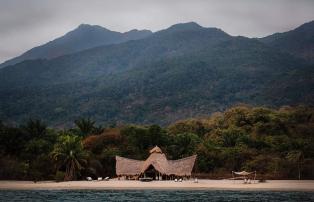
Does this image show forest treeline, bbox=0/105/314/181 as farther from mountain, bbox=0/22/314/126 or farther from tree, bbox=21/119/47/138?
mountain, bbox=0/22/314/126

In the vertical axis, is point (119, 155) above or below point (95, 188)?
above

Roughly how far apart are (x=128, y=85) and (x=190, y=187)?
4514 inches

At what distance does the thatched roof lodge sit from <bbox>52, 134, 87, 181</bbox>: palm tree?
178 inches

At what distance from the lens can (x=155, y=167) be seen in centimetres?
5812

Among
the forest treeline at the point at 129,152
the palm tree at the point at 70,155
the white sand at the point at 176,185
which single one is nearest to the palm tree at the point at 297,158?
the forest treeline at the point at 129,152

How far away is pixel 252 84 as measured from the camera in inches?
6378

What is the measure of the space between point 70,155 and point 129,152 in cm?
1067

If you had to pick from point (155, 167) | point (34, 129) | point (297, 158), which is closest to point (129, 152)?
point (155, 167)

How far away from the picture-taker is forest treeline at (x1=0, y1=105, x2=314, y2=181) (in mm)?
58594

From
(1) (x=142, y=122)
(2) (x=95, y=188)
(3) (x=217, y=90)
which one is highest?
(3) (x=217, y=90)

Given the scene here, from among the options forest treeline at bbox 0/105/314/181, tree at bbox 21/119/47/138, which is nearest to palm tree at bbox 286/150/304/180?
forest treeline at bbox 0/105/314/181

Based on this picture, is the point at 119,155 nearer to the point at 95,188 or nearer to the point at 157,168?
the point at 157,168

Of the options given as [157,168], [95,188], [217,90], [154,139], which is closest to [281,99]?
[217,90]

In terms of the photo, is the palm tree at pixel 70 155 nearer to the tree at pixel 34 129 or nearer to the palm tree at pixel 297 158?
the tree at pixel 34 129
